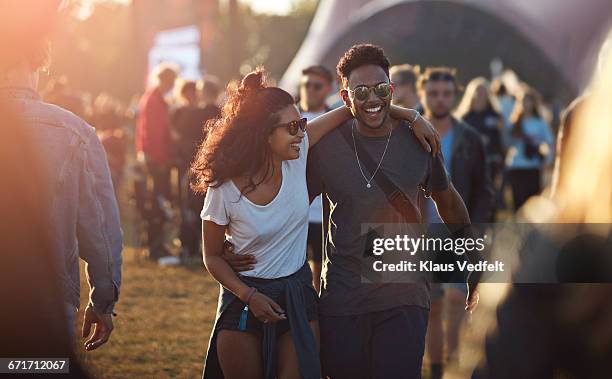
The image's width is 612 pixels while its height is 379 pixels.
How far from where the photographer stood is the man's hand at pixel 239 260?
14.6 ft

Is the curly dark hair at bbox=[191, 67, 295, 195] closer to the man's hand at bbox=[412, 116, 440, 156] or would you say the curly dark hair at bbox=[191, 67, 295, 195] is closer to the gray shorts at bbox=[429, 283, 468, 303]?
the man's hand at bbox=[412, 116, 440, 156]

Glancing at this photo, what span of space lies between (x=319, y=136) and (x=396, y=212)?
45cm

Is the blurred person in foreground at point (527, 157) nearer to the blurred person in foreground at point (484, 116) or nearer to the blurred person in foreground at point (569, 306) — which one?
the blurred person in foreground at point (484, 116)

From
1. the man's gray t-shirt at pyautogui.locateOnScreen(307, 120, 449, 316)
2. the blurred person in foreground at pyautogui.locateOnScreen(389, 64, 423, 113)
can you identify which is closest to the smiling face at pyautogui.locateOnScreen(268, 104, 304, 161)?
the man's gray t-shirt at pyautogui.locateOnScreen(307, 120, 449, 316)

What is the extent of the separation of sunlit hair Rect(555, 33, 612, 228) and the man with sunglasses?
254 centimetres

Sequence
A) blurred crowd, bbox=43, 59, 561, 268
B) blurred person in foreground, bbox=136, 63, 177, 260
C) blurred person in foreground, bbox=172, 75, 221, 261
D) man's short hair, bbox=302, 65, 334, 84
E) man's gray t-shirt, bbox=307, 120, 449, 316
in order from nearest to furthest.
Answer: man's gray t-shirt, bbox=307, 120, 449, 316 → man's short hair, bbox=302, 65, 334, 84 → blurred person in foreground, bbox=172, 75, 221, 261 → blurred crowd, bbox=43, 59, 561, 268 → blurred person in foreground, bbox=136, 63, 177, 260

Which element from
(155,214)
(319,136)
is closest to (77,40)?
(155,214)

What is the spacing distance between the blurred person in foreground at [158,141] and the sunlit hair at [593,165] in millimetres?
10837

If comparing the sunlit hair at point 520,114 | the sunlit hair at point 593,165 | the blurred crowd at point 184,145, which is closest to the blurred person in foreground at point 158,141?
the blurred crowd at point 184,145

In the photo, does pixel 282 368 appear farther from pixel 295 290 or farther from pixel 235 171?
pixel 235 171

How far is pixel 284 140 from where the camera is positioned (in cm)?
454

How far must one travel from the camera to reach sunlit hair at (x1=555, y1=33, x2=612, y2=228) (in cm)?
198

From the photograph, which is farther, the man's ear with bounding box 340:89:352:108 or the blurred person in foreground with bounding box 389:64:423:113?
the blurred person in foreground with bounding box 389:64:423:113

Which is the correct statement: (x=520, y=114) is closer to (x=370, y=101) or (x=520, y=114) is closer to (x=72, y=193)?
(x=370, y=101)
